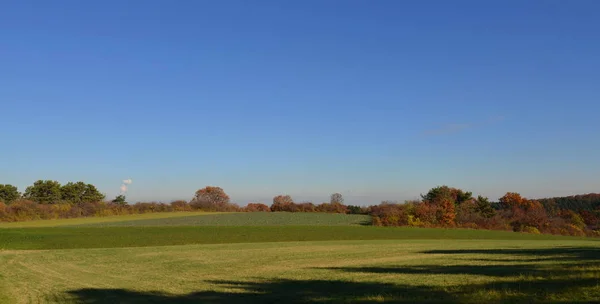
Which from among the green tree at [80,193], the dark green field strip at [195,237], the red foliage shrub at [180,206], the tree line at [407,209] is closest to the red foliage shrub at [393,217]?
the tree line at [407,209]

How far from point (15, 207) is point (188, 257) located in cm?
6477

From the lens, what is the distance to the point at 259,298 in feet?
50.8

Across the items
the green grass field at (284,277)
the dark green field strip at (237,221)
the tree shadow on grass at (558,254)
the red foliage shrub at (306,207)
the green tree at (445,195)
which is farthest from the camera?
the red foliage shrub at (306,207)

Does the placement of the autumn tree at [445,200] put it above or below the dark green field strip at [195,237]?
above

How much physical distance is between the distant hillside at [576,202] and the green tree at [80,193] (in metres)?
111

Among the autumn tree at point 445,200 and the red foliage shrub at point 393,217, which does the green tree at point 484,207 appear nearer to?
the autumn tree at point 445,200

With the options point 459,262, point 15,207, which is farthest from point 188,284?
point 15,207

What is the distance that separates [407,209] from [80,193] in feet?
265

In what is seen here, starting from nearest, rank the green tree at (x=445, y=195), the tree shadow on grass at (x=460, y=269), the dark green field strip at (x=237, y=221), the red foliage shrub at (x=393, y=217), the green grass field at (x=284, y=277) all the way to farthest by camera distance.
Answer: the green grass field at (x=284, y=277), the tree shadow on grass at (x=460, y=269), the dark green field strip at (x=237, y=221), the red foliage shrub at (x=393, y=217), the green tree at (x=445, y=195)

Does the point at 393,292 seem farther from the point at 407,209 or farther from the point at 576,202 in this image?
the point at 576,202

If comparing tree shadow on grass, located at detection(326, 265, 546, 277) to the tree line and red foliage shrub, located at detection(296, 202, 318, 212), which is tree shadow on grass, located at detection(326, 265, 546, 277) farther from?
red foliage shrub, located at detection(296, 202, 318, 212)

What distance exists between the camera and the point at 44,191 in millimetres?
114375

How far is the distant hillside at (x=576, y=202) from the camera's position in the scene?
123 meters

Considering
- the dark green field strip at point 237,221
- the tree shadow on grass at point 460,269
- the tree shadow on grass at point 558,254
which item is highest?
the dark green field strip at point 237,221
